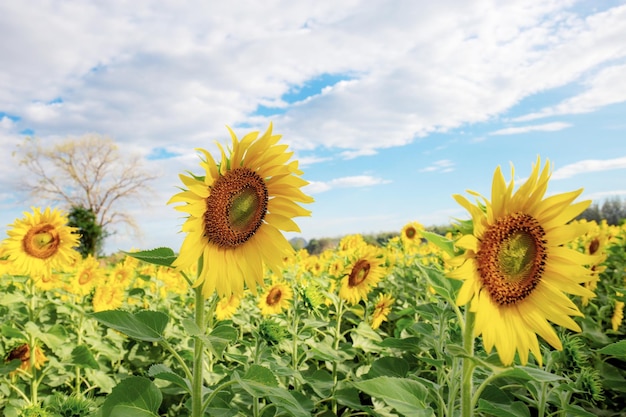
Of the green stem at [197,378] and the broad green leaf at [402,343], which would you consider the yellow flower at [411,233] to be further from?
the green stem at [197,378]

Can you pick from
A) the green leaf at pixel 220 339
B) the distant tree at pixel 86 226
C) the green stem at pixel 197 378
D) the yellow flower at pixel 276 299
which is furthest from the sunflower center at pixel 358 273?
the distant tree at pixel 86 226

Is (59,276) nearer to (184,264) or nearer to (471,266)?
(184,264)

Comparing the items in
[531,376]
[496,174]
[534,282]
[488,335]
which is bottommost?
[531,376]

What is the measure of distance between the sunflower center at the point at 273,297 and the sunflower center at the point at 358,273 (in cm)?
57

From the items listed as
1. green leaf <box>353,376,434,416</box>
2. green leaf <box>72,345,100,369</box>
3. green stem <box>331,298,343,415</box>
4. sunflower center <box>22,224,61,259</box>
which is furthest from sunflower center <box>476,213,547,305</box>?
sunflower center <box>22,224,61,259</box>

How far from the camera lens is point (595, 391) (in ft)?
8.52

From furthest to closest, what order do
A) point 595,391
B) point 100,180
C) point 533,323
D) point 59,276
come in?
1. point 100,180
2. point 59,276
3. point 595,391
4. point 533,323

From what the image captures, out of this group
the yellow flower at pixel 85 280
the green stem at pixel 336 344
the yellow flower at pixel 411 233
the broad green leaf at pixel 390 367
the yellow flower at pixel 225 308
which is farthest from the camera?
the yellow flower at pixel 411 233

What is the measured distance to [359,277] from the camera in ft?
13.2

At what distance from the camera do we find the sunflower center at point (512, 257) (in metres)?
1.67

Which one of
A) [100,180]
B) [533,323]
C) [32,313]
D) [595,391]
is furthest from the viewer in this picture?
[100,180]

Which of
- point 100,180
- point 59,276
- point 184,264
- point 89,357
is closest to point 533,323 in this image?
point 184,264

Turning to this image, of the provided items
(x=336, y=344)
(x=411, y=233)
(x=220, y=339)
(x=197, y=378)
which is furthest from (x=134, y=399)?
(x=411, y=233)

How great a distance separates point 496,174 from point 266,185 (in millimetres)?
887
